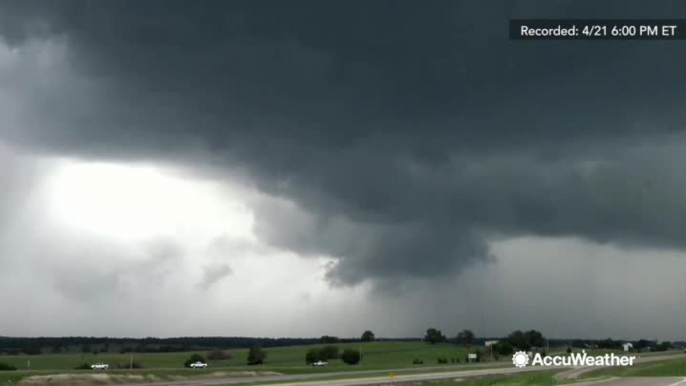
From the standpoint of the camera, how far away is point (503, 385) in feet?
269

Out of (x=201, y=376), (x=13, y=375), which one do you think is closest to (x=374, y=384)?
(x=201, y=376)

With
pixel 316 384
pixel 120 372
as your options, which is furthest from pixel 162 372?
pixel 316 384

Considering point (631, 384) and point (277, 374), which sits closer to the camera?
point (631, 384)

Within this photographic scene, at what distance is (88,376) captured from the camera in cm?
11738

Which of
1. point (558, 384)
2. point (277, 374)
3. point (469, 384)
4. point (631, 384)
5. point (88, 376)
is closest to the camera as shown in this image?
point (631, 384)

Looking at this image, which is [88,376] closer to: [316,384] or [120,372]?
[120,372]

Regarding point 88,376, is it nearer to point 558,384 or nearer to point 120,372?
point 120,372

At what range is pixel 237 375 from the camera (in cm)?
13312

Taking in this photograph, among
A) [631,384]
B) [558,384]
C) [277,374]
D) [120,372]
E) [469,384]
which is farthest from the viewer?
[277,374]

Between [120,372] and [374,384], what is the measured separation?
49179 mm

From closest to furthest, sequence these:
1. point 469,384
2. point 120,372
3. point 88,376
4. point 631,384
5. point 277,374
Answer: point 631,384
point 469,384
point 88,376
point 120,372
point 277,374

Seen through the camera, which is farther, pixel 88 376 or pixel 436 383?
pixel 88 376

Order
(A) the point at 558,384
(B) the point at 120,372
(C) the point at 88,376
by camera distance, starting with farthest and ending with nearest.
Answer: (B) the point at 120,372 → (C) the point at 88,376 → (A) the point at 558,384

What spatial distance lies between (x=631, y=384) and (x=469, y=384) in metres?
21.0
